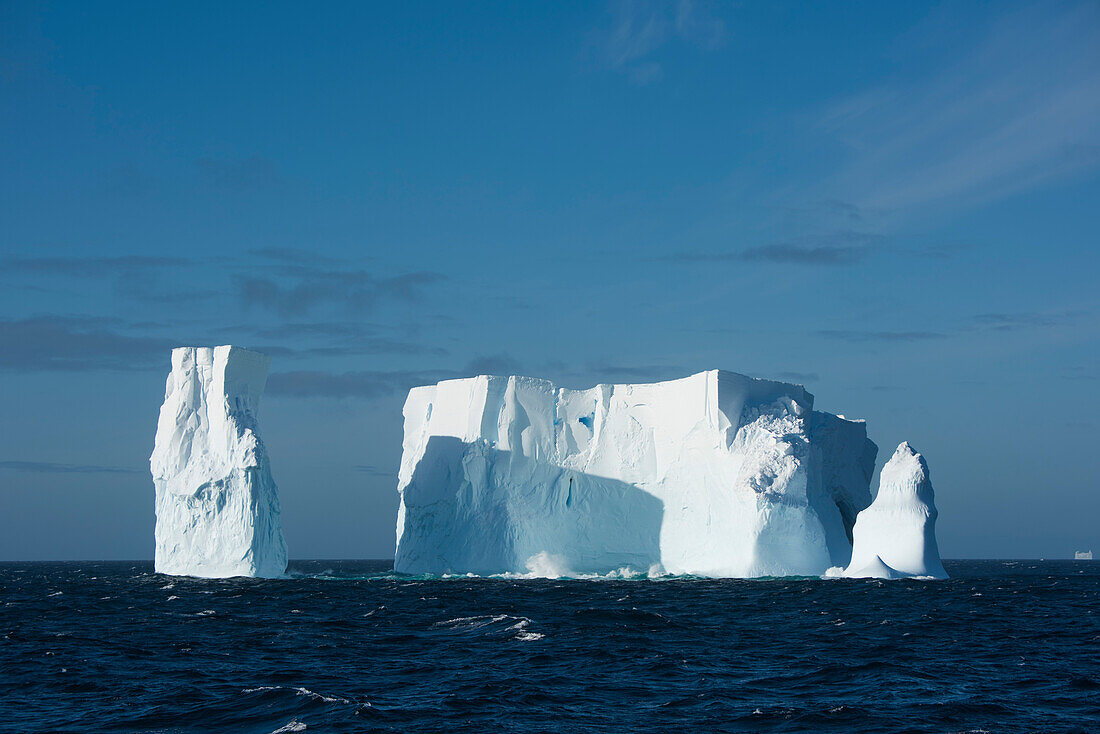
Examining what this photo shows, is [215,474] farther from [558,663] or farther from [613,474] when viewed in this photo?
[558,663]

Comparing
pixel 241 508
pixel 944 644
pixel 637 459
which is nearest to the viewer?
pixel 944 644

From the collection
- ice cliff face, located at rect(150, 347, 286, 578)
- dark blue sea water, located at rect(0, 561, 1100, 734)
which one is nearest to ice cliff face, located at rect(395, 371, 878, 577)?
ice cliff face, located at rect(150, 347, 286, 578)

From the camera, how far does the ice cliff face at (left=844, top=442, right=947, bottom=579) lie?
2455 centimetres

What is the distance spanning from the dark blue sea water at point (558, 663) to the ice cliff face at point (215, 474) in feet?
15.8

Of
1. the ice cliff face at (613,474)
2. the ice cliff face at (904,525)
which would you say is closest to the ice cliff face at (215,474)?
the ice cliff face at (613,474)

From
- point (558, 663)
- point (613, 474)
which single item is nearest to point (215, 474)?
point (613, 474)

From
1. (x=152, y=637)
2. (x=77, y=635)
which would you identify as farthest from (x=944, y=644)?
(x=77, y=635)

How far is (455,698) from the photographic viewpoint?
424 inches

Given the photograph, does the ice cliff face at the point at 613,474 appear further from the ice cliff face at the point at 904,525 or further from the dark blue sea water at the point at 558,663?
the dark blue sea water at the point at 558,663

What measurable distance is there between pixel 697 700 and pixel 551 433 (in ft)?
64.0

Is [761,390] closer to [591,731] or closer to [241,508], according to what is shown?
[241,508]

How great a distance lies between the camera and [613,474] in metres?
29.0

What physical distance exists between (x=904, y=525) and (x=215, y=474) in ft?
57.5

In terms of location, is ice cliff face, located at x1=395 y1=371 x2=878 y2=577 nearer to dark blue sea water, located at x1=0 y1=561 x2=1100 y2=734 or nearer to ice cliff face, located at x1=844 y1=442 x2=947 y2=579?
ice cliff face, located at x1=844 y1=442 x2=947 y2=579
